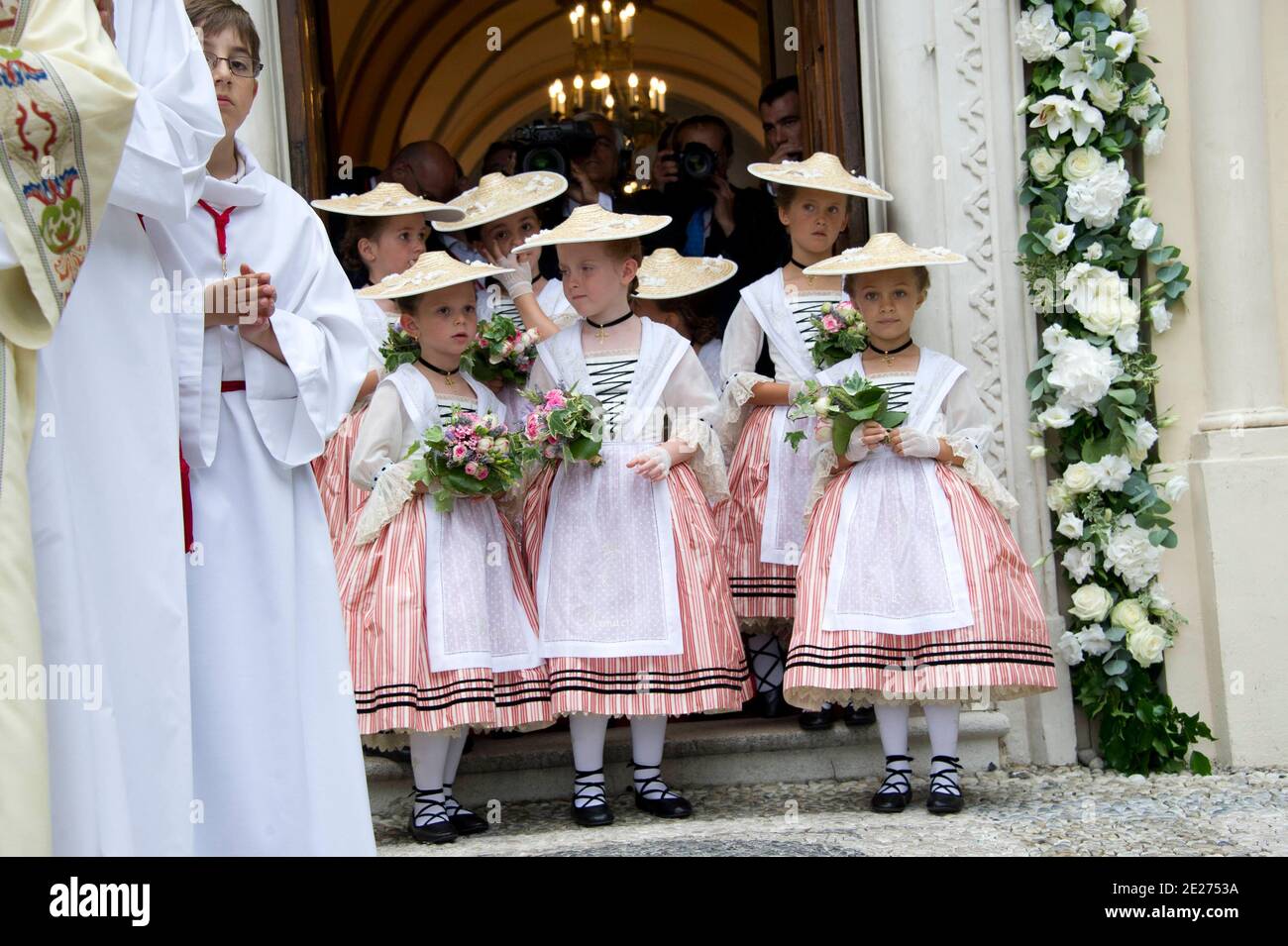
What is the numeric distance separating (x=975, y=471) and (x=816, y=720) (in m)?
1.16

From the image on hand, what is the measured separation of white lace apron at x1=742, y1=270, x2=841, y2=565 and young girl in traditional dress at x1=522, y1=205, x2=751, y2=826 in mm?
309

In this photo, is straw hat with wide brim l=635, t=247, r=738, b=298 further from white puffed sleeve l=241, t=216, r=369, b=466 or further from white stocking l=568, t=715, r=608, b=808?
white puffed sleeve l=241, t=216, r=369, b=466

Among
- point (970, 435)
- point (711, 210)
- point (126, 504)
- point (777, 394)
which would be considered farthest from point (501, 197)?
point (126, 504)

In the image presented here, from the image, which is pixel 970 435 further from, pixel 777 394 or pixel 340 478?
pixel 340 478

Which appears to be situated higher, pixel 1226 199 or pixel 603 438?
pixel 1226 199

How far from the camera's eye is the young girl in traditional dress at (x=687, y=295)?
636 cm

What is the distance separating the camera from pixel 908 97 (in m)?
6.48

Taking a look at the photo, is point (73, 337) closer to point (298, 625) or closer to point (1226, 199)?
point (298, 625)

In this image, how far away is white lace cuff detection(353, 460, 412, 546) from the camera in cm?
544

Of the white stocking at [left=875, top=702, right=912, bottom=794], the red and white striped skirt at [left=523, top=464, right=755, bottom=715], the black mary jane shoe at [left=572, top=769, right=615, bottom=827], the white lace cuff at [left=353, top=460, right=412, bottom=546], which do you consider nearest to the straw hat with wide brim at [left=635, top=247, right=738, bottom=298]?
the red and white striped skirt at [left=523, top=464, right=755, bottom=715]

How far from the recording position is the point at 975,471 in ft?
18.5
